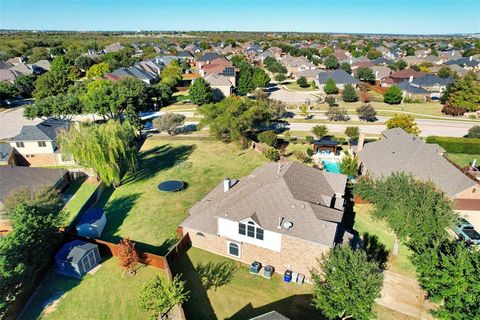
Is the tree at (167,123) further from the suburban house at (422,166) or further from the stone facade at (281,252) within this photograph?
the suburban house at (422,166)

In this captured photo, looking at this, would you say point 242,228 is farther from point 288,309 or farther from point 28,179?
point 28,179

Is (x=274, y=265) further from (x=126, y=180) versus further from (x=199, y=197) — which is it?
(x=126, y=180)

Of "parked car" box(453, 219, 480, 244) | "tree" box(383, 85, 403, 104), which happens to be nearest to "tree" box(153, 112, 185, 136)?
"parked car" box(453, 219, 480, 244)

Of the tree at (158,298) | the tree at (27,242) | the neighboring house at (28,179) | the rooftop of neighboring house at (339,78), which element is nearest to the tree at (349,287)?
the tree at (158,298)

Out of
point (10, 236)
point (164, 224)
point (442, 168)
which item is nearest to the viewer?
point (10, 236)

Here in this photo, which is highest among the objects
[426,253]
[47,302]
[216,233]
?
[426,253]

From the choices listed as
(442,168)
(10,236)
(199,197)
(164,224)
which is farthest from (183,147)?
(442,168)

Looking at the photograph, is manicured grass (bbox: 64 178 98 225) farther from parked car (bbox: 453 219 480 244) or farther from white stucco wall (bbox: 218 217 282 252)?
parked car (bbox: 453 219 480 244)
